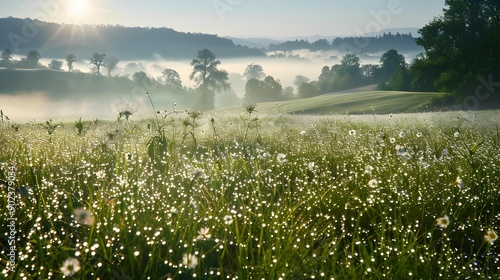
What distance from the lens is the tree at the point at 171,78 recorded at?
135375 mm

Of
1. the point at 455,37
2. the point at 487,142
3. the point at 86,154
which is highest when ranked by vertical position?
the point at 455,37

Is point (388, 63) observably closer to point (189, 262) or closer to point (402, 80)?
point (402, 80)

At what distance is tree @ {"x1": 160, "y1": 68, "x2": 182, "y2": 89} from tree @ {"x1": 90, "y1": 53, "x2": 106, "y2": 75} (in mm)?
18999

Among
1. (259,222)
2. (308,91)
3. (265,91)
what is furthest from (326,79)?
(259,222)

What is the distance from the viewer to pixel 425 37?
123 ft

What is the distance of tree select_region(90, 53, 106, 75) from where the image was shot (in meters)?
125

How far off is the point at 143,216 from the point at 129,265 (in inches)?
21.6

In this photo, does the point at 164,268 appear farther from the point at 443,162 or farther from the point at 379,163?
the point at 443,162

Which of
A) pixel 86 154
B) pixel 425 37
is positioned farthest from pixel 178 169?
pixel 425 37

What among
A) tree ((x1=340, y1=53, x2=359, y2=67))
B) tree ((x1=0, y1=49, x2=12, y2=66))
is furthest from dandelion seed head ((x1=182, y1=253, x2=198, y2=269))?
tree ((x1=0, y1=49, x2=12, y2=66))

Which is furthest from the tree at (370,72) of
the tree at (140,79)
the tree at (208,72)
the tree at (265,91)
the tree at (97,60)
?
the tree at (97,60)

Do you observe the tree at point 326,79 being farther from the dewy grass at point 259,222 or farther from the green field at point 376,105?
the dewy grass at point 259,222

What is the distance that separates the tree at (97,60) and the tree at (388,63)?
78766 millimetres

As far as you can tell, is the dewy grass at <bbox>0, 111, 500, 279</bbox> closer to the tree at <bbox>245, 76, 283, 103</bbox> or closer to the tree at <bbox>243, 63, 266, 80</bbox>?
the tree at <bbox>245, 76, 283, 103</bbox>
